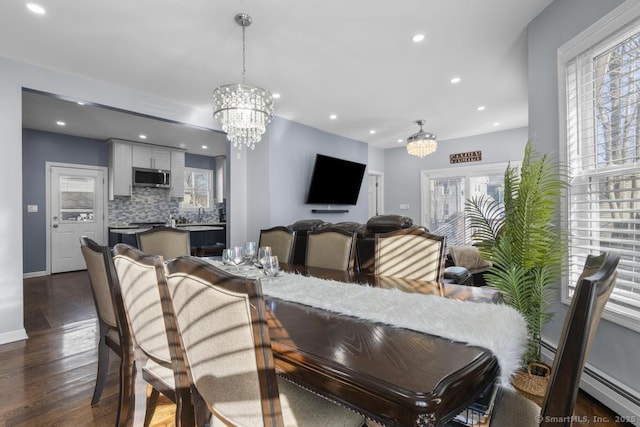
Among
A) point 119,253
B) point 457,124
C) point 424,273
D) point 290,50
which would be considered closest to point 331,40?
point 290,50

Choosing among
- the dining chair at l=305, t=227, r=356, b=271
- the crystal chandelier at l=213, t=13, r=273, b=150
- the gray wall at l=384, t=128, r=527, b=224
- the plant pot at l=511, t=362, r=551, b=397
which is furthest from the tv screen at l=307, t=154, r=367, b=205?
the plant pot at l=511, t=362, r=551, b=397

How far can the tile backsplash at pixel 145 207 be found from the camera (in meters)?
6.38

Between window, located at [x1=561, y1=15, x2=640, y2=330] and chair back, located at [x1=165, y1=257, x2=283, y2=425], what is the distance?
2055 mm

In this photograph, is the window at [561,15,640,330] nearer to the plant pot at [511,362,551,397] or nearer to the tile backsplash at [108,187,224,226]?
the plant pot at [511,362,551,397]

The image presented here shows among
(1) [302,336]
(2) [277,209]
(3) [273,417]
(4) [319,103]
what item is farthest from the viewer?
(2) [277,209]

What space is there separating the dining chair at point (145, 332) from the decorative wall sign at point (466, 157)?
21.3ft

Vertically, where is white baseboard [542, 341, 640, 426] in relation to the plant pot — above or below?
below

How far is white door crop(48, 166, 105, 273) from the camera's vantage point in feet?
18.7

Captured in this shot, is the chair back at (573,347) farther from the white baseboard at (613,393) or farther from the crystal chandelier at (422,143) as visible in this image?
the crystal chandelier at (422,143)

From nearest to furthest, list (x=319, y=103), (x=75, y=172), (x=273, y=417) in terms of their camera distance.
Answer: (x=273, y=417)
(x=319, y=103)
(x=75, y=172)

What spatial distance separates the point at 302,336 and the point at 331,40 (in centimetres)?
261

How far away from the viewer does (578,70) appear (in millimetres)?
2133

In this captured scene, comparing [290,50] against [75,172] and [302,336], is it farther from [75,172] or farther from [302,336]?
[75,172]

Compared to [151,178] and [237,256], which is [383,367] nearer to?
[237,256]
